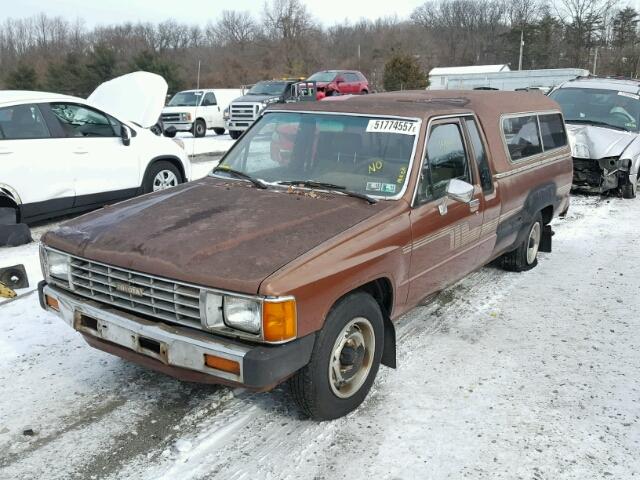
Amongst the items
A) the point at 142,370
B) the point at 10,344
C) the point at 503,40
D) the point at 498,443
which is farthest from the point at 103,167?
the point at 503,40

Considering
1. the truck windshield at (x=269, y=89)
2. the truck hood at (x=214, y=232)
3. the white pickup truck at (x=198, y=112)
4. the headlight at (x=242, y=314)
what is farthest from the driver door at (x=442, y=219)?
the truck windshield at (x=269, y=89)

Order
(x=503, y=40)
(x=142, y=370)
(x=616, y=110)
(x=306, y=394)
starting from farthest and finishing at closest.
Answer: (x=503, y=40) → (x=616, y=110) → (x=142, y=370) → (x=306, y=394)

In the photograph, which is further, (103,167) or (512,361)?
(103,167)

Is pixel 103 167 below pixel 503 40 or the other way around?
below

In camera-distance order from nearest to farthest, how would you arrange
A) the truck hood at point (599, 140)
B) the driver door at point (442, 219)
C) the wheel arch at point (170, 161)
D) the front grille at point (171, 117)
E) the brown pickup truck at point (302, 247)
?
the brown pickup truck at point (302, 247), the driver door at point (442, 219), the wheel arch at point (170, 161), the truck hood at point (599, 140), the front grille at point (171, 117)

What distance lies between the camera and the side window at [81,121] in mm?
7246

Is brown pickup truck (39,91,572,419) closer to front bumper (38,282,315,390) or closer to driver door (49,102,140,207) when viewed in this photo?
front bumper (38,282,315,390)

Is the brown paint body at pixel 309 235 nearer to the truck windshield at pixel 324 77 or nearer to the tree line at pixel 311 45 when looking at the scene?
the truck windshield at pixel 324 77

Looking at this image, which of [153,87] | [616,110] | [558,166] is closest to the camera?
[558,166]

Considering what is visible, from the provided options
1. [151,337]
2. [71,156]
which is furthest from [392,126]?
[71,156]

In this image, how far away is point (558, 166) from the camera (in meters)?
6.18

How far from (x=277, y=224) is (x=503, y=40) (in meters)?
86.2

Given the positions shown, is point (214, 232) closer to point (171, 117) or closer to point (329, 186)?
point (329, 186)

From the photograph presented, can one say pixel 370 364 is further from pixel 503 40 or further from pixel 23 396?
pixel 503 40
